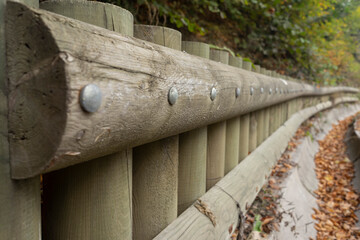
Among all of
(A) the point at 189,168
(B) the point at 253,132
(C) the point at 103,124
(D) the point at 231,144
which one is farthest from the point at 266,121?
(C) the point at 103,124

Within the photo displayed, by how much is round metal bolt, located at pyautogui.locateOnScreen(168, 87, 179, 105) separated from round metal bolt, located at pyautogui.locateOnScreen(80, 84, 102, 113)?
11.8 inches

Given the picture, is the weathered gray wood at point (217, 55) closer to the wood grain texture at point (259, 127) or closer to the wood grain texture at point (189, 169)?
the wood grain texture at point (189, 169)

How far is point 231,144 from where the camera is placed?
2.05 metres

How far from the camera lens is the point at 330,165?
159 inches

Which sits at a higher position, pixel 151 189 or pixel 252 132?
pixel 151 189

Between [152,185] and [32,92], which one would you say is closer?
[32,92]

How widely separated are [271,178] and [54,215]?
211 centimetres

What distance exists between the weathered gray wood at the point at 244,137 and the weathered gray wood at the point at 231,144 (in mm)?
275

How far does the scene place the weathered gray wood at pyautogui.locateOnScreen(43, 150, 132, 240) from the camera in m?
0.84

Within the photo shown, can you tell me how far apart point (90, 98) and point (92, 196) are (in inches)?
16.0

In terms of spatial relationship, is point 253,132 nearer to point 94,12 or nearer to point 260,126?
point 260,126

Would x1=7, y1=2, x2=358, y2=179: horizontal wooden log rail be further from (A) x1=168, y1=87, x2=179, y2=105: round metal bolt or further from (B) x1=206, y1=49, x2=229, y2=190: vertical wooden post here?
(B) x1=206, y1=49, x2=229, y2=190: vertical wooden post

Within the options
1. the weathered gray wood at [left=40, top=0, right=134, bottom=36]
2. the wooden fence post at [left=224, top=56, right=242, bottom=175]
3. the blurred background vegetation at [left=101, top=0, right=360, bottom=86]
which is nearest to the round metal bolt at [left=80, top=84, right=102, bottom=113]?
the weathered gray wood at [left=40, top=0, right=134, bottom=36]

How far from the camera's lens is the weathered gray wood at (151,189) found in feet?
3.66
